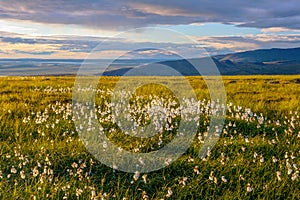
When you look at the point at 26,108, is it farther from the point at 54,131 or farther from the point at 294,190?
the point at 294,190

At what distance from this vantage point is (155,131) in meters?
8.95

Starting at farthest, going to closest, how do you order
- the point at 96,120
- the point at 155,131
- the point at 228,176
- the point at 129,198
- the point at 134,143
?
the point at 96,120, the point at 155,131, the point at 134,143, the point at 228,176, the point at 129,198

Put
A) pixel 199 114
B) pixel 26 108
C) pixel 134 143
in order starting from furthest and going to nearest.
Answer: pixel 26 108 → pixel 199 114 → pixel 134 143

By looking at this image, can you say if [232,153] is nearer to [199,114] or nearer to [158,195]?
[158,195]

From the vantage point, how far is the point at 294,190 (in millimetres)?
5949

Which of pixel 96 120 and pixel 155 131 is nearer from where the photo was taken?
pixel 155 131

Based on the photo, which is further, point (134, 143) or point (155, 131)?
point (155, 131)

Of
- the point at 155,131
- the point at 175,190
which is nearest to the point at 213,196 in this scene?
the point at 175,190

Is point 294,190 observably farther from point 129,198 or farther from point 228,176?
point 129,198

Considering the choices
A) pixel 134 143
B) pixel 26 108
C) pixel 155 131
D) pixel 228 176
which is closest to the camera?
pixel 228 176

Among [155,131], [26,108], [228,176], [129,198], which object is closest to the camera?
[129,198]

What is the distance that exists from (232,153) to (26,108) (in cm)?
686

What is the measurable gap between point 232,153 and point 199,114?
3191 mm

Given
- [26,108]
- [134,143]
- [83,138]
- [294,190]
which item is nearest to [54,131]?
[83,138]
